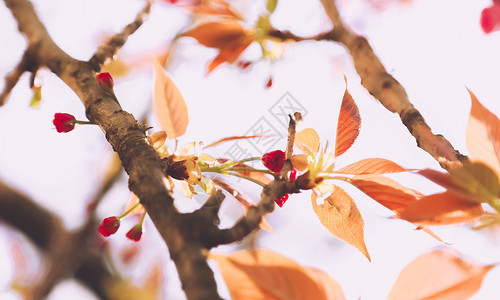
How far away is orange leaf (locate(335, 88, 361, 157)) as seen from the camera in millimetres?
388

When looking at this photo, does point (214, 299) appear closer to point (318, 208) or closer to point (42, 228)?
point (318, 208)

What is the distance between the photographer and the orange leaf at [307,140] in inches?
15.9

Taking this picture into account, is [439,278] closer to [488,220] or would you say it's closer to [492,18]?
[488,220]

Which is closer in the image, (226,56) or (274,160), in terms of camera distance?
(274,160)

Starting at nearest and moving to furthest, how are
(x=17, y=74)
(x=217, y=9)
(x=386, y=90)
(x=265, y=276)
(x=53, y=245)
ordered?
(x=265, y=276), (x=386, y=90), (x=17, y=74), (x=217, y=9), (x=53, y=245)

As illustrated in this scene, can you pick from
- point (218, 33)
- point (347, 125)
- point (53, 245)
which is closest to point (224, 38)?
point (218, 33)

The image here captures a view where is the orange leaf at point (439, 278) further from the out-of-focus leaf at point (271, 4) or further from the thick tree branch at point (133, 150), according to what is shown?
the out-of-focus leaf at point (271, 4)

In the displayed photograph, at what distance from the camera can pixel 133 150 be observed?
29 cm

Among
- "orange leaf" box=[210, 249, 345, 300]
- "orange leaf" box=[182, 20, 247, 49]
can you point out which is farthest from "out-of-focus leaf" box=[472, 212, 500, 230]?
"orange leaf" box=[182, 20, 247, 49]

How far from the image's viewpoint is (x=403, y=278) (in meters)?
0.30

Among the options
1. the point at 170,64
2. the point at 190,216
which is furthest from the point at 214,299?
the point at 170,64

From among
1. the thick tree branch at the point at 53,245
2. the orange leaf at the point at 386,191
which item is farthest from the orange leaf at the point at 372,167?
the thick tree branch at the point at 53,245

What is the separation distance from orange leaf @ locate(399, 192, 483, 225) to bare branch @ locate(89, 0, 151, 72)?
1.14 feet

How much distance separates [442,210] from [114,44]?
15.1 inches
